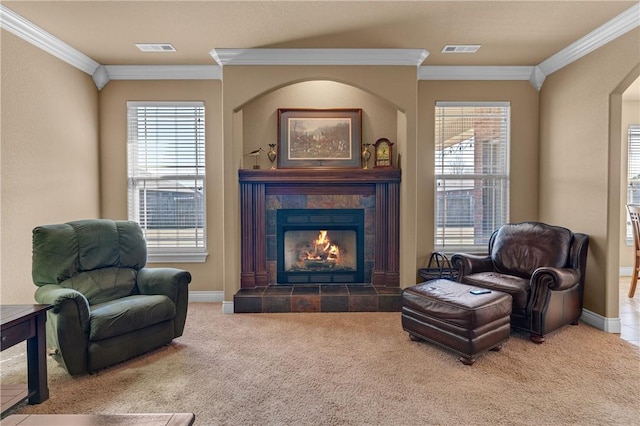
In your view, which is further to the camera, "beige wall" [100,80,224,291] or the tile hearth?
"beige wall" [100,80,224,291]

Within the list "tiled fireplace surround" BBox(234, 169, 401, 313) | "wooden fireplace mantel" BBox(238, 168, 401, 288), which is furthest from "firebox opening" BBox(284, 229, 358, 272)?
"wooden fireplace mantel" BBox(238, 168, 401, 288)

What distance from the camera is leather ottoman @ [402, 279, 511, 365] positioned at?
262cm

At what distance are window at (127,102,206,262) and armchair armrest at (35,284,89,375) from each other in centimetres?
190

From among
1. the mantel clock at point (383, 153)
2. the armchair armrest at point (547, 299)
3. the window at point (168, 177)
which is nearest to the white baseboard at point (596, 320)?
the armchair armrest at point (547, 299)

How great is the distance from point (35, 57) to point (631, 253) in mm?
8819

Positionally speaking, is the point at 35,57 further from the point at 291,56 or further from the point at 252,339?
the point at 252,339

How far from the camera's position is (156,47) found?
3678mm

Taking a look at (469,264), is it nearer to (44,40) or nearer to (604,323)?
(604,323)

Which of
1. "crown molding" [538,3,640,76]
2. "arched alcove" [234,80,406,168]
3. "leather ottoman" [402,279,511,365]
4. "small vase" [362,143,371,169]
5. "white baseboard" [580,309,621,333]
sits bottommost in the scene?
"white baseboard" [580,309,621,333]

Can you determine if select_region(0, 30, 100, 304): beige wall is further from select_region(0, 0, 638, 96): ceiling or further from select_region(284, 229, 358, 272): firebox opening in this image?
select_region(284, 229, 358, 272): firebox opening

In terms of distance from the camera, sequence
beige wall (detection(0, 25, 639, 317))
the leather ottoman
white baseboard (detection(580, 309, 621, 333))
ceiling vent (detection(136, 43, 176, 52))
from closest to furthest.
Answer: the leather ottoman, beige wall (detection(0, 25, 639, 317)), white baseboard (detection(580, 309, 621, 333)), ceiling vent (detection(136, 43, 176, 52))

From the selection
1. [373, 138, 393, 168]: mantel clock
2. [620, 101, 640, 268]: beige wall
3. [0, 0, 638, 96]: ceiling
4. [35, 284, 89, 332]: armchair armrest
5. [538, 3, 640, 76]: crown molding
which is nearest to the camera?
[35, 284, 89, 332]: armchair armrest

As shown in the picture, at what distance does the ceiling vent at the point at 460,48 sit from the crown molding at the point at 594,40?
3.40ft

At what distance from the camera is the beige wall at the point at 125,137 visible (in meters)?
4.27
